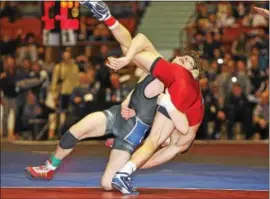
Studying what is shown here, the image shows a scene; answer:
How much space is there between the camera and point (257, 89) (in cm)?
1479

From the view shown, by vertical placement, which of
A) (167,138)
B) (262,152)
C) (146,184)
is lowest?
(262,152)

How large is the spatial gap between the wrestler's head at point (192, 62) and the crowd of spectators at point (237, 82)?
613 centimetres

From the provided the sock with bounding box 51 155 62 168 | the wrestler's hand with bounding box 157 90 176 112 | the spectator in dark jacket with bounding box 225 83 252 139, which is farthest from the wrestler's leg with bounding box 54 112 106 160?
the spectator in dark jacket with bounding box 225 83 252 139

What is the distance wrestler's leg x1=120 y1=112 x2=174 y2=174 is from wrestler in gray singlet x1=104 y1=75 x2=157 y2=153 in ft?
0.64

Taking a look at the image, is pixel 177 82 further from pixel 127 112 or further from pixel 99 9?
pixel 99 9

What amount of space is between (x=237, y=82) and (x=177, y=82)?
7425 mm

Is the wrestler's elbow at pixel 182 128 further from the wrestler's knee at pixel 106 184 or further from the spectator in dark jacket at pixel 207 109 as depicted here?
the spectator in dark jacket at pixel 207 109

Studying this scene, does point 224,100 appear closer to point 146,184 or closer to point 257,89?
point 257,89

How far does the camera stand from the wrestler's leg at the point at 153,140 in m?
7.56

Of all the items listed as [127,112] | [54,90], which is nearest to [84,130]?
[127,112]

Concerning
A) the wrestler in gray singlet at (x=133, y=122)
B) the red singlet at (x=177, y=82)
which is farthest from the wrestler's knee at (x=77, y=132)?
the red singlet at (x=177, y=82)

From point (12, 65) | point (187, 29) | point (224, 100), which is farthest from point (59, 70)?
point (187, 29)

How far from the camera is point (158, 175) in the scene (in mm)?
9555

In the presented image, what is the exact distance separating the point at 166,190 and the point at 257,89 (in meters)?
7.01
